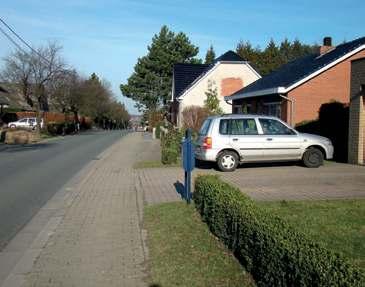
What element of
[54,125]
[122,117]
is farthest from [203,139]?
[122,117]

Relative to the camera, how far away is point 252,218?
585cm

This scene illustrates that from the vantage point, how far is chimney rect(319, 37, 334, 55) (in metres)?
28.7

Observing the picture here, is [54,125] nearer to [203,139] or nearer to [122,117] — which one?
[203,139]

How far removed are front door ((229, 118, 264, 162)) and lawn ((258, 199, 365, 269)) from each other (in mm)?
6771

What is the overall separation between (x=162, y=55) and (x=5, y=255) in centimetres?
6786

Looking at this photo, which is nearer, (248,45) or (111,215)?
(111,215)

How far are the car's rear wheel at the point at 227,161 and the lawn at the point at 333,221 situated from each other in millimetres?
6577

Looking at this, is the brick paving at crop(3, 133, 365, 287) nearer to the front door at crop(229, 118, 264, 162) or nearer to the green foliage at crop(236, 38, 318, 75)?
the front door at crop(229, 118, 264, 162)

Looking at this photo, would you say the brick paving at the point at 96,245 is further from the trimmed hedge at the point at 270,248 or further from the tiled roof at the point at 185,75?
the tiled roof at the point at 185,75

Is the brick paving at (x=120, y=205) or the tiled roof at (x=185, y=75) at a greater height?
the tiled roof at (x=185, y=75)

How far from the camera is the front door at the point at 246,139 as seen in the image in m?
17.0

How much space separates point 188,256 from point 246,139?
10673 mm

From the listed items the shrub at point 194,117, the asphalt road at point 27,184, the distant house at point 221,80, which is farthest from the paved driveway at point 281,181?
the distant house at point 221,80

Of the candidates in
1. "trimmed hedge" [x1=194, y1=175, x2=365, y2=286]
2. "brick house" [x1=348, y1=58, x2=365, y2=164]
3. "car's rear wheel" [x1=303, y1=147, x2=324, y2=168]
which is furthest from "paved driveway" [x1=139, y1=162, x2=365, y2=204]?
"trimmed hedge" [x1=194, y1=175, x2=365, y2=286]
